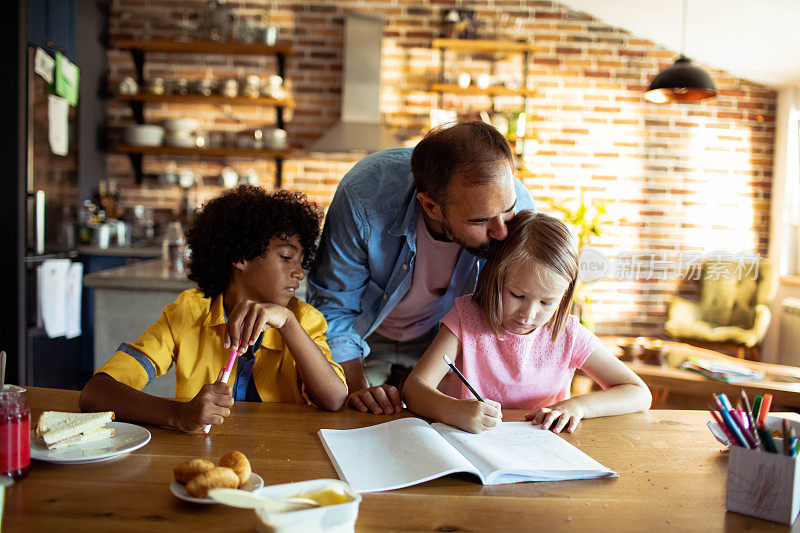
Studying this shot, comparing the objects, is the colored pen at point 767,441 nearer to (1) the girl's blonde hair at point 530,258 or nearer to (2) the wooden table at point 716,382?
(1) the girl's blonde hair at point 530,258

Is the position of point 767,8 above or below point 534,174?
above

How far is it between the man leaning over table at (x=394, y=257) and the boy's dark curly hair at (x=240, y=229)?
0.12 meters

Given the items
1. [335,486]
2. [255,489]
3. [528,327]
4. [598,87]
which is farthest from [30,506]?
[598,87]

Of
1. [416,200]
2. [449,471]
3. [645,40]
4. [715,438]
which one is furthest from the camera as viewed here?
[645,40]

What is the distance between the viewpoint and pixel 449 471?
867 mm

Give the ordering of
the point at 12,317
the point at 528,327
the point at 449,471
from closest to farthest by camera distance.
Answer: the point at 449,471 < the point at 528,327 < the point at 12,317

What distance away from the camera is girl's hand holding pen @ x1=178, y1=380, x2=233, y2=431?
1014 mm

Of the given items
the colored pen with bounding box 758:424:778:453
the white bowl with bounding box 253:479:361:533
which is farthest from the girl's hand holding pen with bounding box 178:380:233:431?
the colored pen with bounding box 758:424:778:453

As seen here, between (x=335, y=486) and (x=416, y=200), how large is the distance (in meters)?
0.96

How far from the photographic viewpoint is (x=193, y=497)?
2.52 ft

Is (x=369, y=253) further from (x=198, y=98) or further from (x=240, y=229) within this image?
(x=198, y=98)

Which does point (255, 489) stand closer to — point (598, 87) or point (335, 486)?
point (335, 486)

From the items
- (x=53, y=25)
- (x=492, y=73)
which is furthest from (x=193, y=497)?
(x=492, y=73)

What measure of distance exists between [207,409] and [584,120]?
4.40 metres
